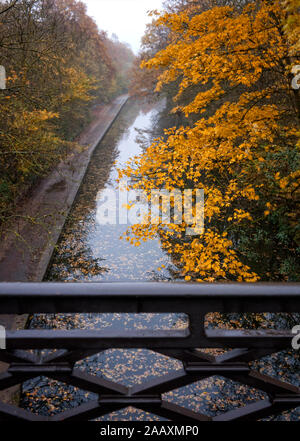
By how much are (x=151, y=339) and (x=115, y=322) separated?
6.28m

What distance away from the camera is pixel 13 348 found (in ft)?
5.43

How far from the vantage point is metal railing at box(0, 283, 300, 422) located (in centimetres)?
154

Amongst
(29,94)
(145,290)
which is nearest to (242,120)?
(29,94)

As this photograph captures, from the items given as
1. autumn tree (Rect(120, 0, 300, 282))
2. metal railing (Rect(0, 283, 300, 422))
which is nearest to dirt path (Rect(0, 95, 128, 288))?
autumn tree (Rect(120, 0, 300, 282))

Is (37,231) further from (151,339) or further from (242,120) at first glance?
(151,339)

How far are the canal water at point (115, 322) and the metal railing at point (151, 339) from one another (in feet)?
11.3

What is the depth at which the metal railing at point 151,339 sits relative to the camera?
1.54 meters

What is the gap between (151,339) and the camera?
5.42 ft

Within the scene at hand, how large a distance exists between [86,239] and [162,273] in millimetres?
3610

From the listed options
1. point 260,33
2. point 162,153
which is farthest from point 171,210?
point 260,33

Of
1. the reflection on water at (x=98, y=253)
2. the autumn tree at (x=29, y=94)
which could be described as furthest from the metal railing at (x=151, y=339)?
the autumn tree at (x=29, y=94)

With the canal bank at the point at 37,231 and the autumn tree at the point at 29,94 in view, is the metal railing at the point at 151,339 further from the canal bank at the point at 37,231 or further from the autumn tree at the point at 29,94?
the autumn tree at the point at 29,94

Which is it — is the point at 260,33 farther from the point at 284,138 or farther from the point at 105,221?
the point at 105,221
